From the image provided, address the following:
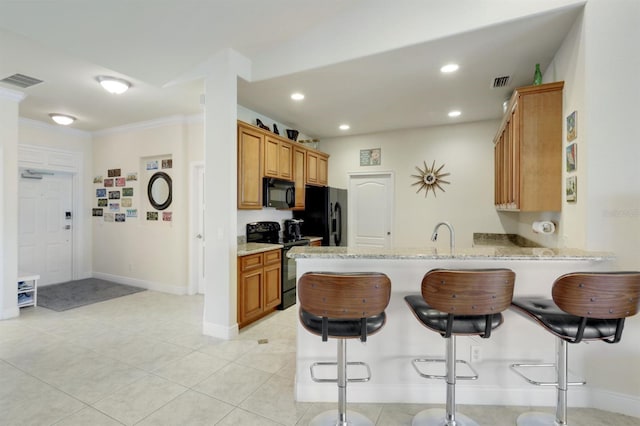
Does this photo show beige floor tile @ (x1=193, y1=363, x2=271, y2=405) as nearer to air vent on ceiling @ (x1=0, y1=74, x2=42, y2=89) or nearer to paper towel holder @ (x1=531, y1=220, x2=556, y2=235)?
paper towel holder @ (x1=531, y1=220, x2=556, y2=235)

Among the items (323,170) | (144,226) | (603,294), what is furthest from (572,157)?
(144,226)

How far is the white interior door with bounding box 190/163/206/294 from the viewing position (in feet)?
15.7

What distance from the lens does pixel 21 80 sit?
3.43m

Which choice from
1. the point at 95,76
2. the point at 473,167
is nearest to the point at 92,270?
the point at 95,76

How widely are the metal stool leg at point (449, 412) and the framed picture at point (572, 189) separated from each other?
144cm

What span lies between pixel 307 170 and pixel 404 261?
3.20m

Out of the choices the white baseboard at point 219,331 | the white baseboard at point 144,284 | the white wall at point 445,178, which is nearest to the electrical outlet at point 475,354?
the white baseboard at point 219,331

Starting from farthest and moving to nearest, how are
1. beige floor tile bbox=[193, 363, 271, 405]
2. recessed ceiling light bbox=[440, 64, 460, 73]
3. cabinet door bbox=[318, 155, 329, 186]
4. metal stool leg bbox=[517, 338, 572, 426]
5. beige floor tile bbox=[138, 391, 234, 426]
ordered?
cabinet door bbox=[318, 155, 329, 186]
recessed ceiling light bbox=[440, 64, 460, 73]
beige floor tile bbox=[193, 363, 271, 405]
beige floor tile bbox=[138, 391, 234, 426]
metal stool leg bbox=[517, 338, 572, 426]

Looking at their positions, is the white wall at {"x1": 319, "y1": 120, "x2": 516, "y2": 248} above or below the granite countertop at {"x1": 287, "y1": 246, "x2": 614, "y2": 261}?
above

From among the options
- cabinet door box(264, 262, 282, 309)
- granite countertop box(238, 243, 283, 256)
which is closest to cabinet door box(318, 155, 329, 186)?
granite countertop box(238, 243, 283, 256)

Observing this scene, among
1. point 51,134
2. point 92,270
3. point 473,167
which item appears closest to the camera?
point 473,167

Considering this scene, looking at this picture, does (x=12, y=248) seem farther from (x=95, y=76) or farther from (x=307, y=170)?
(x=307, y=170)

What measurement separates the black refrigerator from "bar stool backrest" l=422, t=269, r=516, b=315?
3.35 m

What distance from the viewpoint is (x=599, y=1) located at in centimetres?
208
